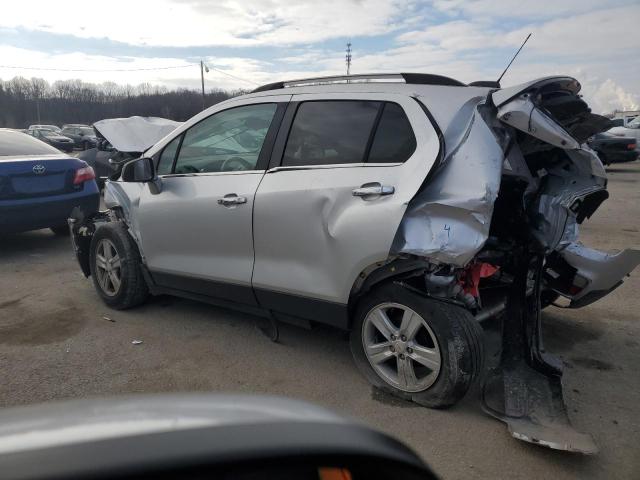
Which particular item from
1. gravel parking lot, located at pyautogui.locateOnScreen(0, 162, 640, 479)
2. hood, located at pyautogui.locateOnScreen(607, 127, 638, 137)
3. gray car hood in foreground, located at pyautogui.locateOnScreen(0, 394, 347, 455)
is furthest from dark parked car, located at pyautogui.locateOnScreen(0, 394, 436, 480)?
hood, located at pyautogui.locateOnScreen(607, 127, 638, 137)

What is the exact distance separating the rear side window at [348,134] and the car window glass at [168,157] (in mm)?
1191

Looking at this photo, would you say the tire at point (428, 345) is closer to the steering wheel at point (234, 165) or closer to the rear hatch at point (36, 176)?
the steering wheel at point (234, 165)

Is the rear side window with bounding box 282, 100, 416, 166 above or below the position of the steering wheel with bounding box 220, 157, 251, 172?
above

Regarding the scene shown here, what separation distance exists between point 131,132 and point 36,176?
10.1 ft

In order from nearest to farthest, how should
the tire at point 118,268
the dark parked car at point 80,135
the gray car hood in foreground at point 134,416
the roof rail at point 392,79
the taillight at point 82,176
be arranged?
the gray car hood in foreground at point 134,416 < the roof rail at point 392,79 < the tire at point 118,268 < the taillight at point 82,176 < the dark parked car at point 80,135

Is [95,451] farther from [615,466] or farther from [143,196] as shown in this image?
[143,196]

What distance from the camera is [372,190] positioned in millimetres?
3035

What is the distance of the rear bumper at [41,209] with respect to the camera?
6.14 m

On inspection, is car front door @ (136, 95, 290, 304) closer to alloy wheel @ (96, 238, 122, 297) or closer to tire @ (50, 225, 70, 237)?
alloy wheel @ (96, 238, 122, 297)

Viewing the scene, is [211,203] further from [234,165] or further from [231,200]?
[234,165]

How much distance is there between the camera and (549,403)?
2.92 m

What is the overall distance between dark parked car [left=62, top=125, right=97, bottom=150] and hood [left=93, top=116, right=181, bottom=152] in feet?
71.6

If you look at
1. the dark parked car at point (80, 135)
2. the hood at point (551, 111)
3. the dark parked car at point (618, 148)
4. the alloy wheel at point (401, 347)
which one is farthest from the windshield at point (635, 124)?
the dark parked car at point (80, 135)

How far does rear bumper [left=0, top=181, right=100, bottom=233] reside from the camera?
6.14 metres
